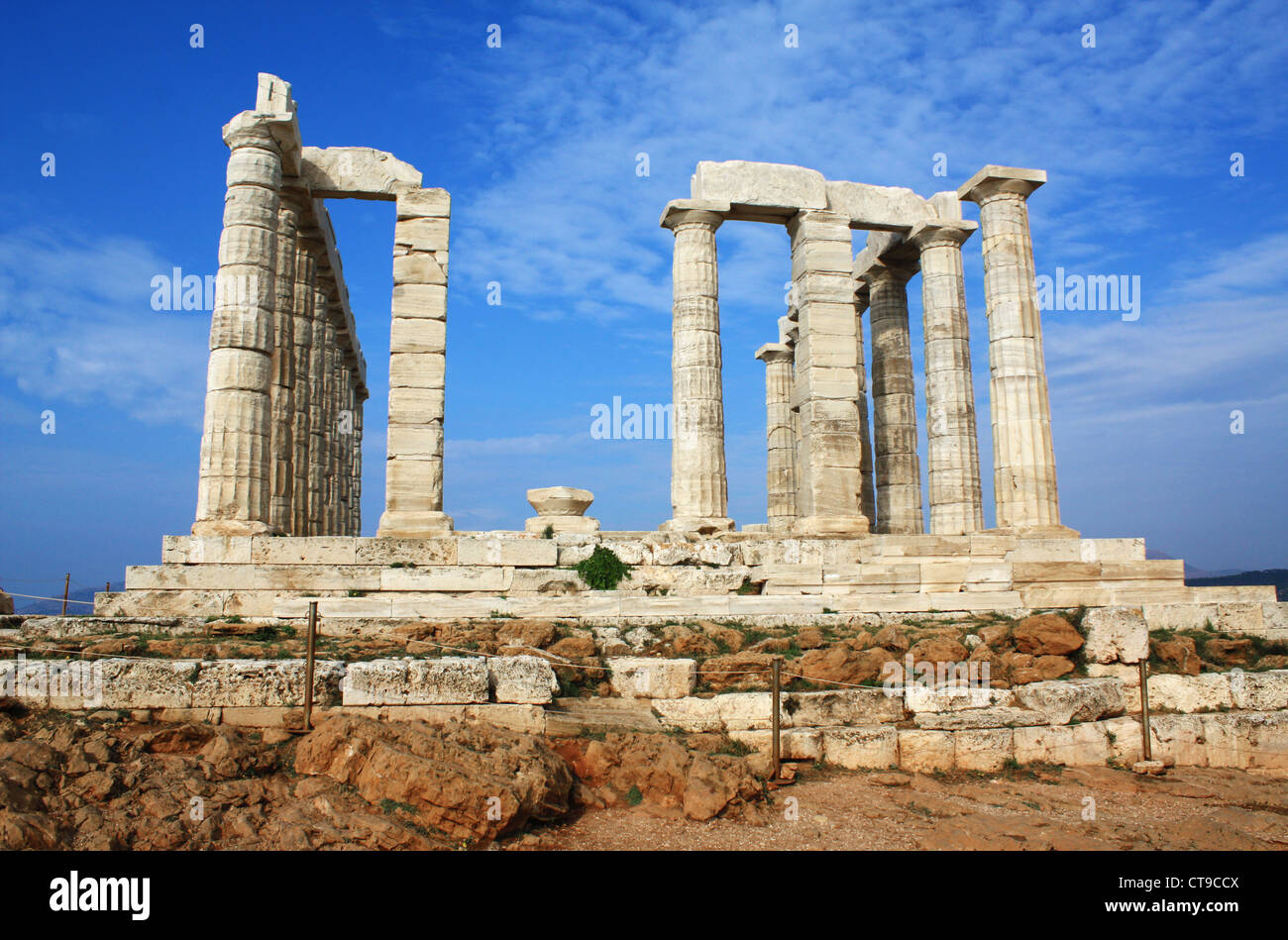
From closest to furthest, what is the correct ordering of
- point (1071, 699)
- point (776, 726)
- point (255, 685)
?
point (255, 685) < point (776, 726) < point (1071, 699)

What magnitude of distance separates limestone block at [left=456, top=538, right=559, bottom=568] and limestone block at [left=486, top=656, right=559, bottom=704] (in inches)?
221

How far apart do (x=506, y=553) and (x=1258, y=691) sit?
11934 millimetres


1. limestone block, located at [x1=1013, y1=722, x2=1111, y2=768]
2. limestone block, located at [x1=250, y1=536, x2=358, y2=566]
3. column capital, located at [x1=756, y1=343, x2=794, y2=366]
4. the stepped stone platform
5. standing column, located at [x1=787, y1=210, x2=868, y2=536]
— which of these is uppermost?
column capital, located at [x1=756, y1=343, x2=794, y2=366]

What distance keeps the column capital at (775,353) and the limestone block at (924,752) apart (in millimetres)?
20629

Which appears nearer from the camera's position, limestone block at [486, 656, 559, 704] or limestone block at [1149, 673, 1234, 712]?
limestone block at [486, 656, 559, 704]

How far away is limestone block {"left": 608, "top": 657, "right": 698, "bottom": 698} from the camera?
10.3m

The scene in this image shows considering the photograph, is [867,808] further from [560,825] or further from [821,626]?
[821,626]

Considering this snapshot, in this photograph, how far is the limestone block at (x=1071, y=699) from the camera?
10.7 meters

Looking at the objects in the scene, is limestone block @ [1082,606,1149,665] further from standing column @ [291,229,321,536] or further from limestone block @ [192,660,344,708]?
standing column @ [291,229,321,536]

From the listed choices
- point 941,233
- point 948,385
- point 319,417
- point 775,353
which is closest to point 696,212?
point 941,233

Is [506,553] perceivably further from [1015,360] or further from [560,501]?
[1015,360]

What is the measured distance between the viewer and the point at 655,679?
10.3 metres

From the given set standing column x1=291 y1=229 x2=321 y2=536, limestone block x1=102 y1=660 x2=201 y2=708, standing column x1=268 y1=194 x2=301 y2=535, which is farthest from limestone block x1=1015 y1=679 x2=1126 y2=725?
standing column x1=291 y1=229 x2=321 y2=536

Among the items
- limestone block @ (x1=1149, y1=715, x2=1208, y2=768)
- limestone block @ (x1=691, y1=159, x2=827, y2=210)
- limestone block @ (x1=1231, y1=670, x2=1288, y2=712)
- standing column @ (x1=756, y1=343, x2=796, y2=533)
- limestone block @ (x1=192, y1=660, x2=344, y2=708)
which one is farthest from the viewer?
standing column @ (x1=756, y1=343, x2=796, y2=533)
